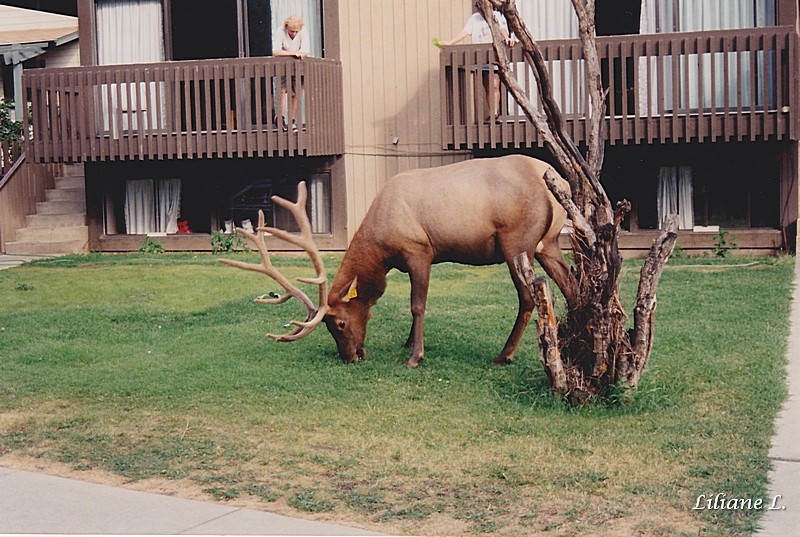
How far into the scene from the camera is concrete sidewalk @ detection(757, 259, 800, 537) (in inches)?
233

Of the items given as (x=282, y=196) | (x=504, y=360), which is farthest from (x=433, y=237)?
(x=282, y=196)

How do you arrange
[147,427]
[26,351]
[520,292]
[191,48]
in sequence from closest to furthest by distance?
[147,427], [520,292], [26,351], [191,48]

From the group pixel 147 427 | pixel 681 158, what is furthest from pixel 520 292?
pixel 681 158

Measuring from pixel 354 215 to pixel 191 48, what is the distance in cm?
395

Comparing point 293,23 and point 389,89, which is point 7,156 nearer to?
point 293,23

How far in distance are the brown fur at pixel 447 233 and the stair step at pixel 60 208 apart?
428 inches

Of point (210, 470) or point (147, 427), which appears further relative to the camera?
point (147, 427)

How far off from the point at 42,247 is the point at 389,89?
5.88m

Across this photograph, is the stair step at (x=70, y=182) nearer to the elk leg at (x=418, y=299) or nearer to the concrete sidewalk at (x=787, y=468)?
the elk leg at (x=418, y=299)

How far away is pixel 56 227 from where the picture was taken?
19.6 metres

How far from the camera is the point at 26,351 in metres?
11.1

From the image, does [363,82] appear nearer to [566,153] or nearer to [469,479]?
[566,153]

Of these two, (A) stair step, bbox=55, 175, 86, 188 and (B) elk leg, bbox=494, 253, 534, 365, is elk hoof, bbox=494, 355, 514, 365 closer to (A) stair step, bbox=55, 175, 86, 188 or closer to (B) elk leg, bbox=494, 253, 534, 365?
(B) elk leg, bbox=494, 253, 534, 365

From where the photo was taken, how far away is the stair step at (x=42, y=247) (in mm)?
19109
